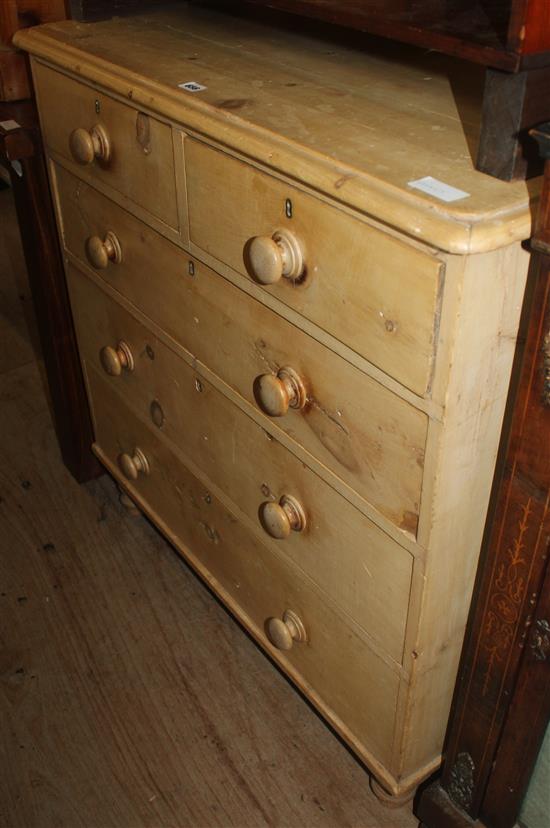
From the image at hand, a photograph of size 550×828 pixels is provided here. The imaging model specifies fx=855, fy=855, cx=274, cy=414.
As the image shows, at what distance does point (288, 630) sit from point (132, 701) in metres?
0.37

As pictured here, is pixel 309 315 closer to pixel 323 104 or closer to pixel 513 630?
pixel 323 104

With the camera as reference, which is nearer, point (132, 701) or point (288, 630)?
point (288, 630)

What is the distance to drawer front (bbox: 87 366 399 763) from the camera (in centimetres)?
117

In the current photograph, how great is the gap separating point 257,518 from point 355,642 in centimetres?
24

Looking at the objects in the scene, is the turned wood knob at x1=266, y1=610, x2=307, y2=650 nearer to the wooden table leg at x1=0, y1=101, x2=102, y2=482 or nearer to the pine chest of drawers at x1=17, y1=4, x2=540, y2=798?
the pine chest of drawers at x1=17, y1=4, x2=540, y2=798

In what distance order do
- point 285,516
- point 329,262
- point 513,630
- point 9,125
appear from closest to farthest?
point 329,262 < point 513,630 < point 285,516 < point 9,125

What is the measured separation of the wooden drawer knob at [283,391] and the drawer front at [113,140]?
0.27 m

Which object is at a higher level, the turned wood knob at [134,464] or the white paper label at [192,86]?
the white paper label at [192,86]

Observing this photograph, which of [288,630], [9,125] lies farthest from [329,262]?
[9,125]

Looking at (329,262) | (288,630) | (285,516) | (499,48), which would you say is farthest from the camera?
(288,630)

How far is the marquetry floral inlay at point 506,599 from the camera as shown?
0.92 meters

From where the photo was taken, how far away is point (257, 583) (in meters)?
1.35

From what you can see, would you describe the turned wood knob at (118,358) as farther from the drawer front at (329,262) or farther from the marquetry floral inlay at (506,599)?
the marquetry floral inlay at (506,599)

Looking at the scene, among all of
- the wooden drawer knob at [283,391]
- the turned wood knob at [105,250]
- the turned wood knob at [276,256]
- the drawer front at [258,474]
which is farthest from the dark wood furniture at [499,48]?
the turned wood knob at [105,250]
